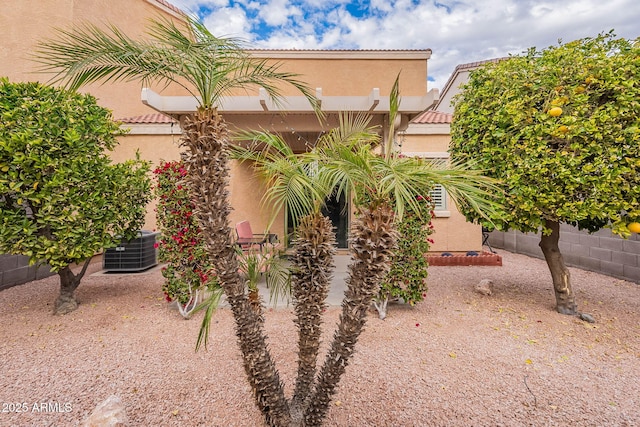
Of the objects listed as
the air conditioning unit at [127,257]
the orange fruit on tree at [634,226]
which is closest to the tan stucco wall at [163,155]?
the air conditioning unit at [127,257]

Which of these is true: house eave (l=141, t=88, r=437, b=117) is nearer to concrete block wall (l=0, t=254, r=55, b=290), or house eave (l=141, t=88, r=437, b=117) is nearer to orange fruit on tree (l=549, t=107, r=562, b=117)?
orange fruit on tree (l=549, t=107, r=562, b=117)

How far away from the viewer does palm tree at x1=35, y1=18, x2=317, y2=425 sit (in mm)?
1987

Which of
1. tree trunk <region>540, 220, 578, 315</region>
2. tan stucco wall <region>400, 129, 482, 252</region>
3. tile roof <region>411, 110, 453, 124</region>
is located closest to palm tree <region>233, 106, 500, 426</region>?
tree trunk <region>540, 220, 578, 315</region>

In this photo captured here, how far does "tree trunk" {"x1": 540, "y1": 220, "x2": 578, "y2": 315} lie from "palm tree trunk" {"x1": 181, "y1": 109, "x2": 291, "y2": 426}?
18.1ft

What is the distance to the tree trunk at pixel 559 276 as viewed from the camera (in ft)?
16.9

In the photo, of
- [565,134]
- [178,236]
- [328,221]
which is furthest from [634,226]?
[178,236]

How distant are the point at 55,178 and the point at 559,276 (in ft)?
28.0

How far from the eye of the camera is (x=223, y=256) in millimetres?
2061

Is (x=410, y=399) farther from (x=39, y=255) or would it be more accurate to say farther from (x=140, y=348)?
(x=39, y=255)

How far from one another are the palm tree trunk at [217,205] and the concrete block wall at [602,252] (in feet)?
29.0

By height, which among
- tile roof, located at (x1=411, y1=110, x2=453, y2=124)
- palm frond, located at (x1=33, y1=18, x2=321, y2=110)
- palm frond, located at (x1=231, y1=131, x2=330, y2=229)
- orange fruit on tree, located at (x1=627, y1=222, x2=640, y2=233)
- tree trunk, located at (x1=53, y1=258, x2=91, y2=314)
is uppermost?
tile roof, located at (x1=411, y1=110, x2=453, y2=124)

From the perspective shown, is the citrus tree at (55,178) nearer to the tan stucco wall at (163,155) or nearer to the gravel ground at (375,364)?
the gravel ground at (375,364)

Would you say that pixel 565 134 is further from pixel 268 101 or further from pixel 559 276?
pixel 268 101

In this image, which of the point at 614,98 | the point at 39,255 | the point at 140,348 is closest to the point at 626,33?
the point at 614,98
